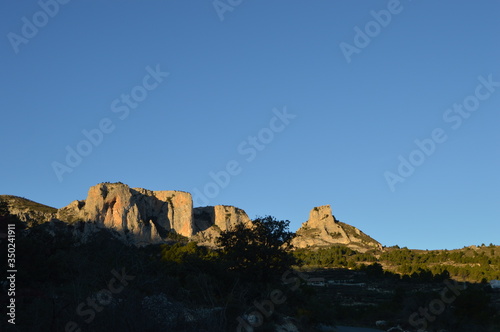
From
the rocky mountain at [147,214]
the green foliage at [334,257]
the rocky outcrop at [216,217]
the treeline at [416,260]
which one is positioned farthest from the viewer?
the rocky outcrop at [216,217]

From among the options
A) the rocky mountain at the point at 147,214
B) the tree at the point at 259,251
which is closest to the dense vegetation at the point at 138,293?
the tree at the point at 259,251

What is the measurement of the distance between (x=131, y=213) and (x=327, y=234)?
5179 cm

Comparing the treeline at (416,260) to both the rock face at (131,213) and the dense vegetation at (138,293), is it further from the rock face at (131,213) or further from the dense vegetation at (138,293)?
the dense vegetation at (138,293)

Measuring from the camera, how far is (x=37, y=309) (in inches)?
412

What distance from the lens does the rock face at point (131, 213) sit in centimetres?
11538

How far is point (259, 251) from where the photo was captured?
1543 inches

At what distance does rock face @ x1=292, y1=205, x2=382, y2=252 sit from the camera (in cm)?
13375

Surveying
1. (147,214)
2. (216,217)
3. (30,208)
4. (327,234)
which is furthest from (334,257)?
(30,208)

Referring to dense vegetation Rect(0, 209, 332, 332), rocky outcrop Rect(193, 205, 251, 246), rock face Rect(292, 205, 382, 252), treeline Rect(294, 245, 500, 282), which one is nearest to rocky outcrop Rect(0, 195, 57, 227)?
rocky outcrop Rect(193, 205, 251, 246)

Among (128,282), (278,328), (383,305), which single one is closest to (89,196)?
(383,305)

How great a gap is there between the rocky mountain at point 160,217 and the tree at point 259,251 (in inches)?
2520

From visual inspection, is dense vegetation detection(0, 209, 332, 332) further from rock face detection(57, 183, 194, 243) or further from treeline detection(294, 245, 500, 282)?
rock face detection(57, 183, 194, 243)

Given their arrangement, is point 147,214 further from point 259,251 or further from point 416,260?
point 259,251

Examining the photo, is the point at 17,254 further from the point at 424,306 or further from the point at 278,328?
the point at 424,306
